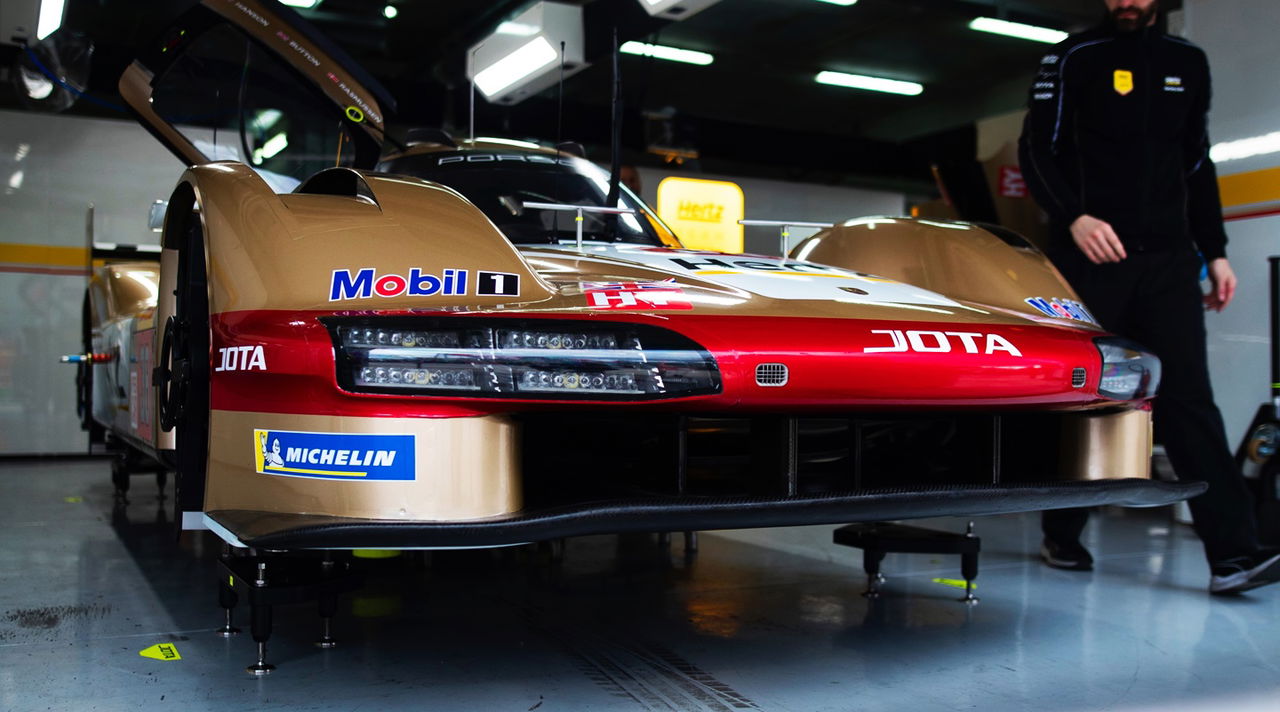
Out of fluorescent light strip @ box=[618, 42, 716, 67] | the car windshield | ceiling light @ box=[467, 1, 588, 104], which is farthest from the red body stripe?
fluorescent light strip @ box=[618, 42, 716, 67]

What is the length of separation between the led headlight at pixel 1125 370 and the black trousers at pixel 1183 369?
87 centimetres

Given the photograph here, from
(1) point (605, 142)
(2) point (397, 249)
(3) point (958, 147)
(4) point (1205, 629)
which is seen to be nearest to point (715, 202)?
(1) point (605, 142)

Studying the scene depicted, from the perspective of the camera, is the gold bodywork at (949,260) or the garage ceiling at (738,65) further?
the garage ceiling at (738,65)

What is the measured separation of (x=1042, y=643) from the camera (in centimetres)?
267

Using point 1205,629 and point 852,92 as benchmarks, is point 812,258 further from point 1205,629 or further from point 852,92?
point 852,92

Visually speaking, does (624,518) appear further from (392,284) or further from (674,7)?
(674,7)

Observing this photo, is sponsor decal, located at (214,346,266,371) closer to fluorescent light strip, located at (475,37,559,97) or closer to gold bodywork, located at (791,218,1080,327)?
gold bodywork, located at (791,218,1080,327)

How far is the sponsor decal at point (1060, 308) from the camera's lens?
105 inches

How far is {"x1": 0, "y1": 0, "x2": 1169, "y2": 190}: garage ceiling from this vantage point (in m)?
10.1

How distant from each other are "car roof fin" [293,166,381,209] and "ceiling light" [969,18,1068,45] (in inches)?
345

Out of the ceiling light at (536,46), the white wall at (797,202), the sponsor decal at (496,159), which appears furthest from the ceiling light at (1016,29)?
the sponsor decal at (496,159)

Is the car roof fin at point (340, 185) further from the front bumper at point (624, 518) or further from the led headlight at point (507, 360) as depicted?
the front bumper at point (624, 518)

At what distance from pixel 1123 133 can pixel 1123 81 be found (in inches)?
6.0

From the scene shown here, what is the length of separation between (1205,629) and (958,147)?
430 inches
